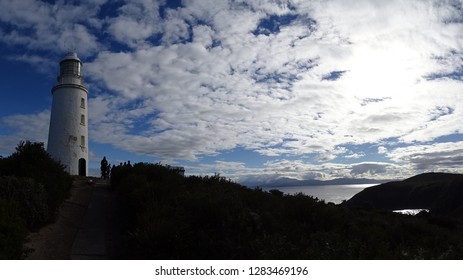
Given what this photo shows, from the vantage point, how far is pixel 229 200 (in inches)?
345

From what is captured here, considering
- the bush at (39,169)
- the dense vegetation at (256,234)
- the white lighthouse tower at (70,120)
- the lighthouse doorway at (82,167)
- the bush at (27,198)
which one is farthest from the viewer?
the lighthouse doorway at (82,167)

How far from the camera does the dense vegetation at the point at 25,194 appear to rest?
22.2ft

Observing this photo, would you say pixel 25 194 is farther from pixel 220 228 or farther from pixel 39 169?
pixel 220 228

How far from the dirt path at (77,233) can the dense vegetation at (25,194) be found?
0.44 m

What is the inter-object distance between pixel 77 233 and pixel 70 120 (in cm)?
1921

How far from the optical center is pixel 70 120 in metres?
27.2

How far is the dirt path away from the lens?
27.4ft

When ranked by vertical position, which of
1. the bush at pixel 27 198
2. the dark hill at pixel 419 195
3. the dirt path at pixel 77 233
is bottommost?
the dark hill at pixel 419 195

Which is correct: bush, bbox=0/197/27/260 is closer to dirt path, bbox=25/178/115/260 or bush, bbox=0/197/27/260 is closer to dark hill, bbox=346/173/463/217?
dirt path, bbox=25/178/115/260

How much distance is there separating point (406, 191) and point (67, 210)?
304 ft

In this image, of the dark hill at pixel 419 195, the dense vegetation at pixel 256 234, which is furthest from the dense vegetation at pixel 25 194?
the dark hill at pixel 419 195

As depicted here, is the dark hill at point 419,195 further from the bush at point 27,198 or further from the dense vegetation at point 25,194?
the bush at point 27,198
